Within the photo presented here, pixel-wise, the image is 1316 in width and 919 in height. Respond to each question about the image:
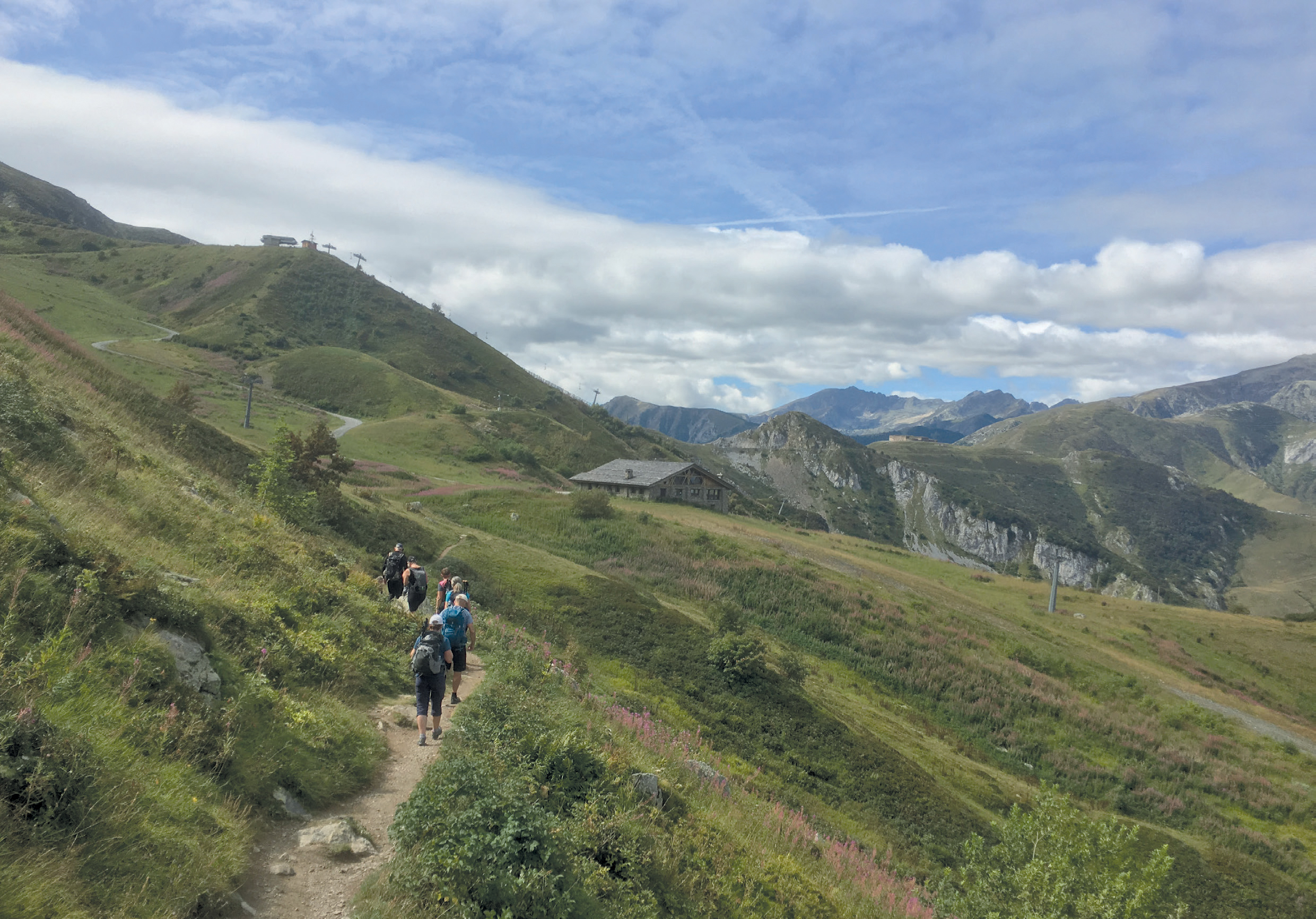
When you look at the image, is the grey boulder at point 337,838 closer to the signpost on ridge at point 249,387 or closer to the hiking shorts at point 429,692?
the hiking shorts at point 429,692

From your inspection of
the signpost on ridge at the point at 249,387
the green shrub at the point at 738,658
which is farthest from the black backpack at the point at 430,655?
the signpost on ridge at the point at 249,387

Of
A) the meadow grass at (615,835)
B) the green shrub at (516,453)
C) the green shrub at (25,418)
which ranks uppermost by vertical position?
the green shrub at (25,418)

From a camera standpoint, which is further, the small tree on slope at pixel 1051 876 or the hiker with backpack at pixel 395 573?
the hiker with backpack at pixel 395 573

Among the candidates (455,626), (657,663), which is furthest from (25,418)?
(657,663)

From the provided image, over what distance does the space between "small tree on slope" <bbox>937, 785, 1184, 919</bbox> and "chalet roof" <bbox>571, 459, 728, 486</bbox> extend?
234 ft

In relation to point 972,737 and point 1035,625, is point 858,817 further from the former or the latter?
point 1035,625

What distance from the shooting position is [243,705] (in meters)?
8.81

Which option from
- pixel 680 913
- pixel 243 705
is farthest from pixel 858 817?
pixel 243 705

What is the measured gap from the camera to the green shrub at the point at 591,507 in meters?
51.4

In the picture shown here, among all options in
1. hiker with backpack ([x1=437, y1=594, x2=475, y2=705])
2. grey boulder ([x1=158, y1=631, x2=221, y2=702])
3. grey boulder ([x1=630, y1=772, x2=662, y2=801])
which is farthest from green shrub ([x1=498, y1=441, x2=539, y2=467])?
grey boulder ([x1=158, y1=631, x2=221, y2=702])

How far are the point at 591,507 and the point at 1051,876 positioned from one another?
137 ft

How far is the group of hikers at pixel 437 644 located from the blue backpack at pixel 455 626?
1 centimetres

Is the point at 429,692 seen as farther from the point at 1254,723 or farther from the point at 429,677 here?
the point at 1254,723

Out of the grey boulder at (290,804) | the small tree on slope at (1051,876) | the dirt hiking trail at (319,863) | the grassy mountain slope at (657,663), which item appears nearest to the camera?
the dirt hiking trail at (319,863)
